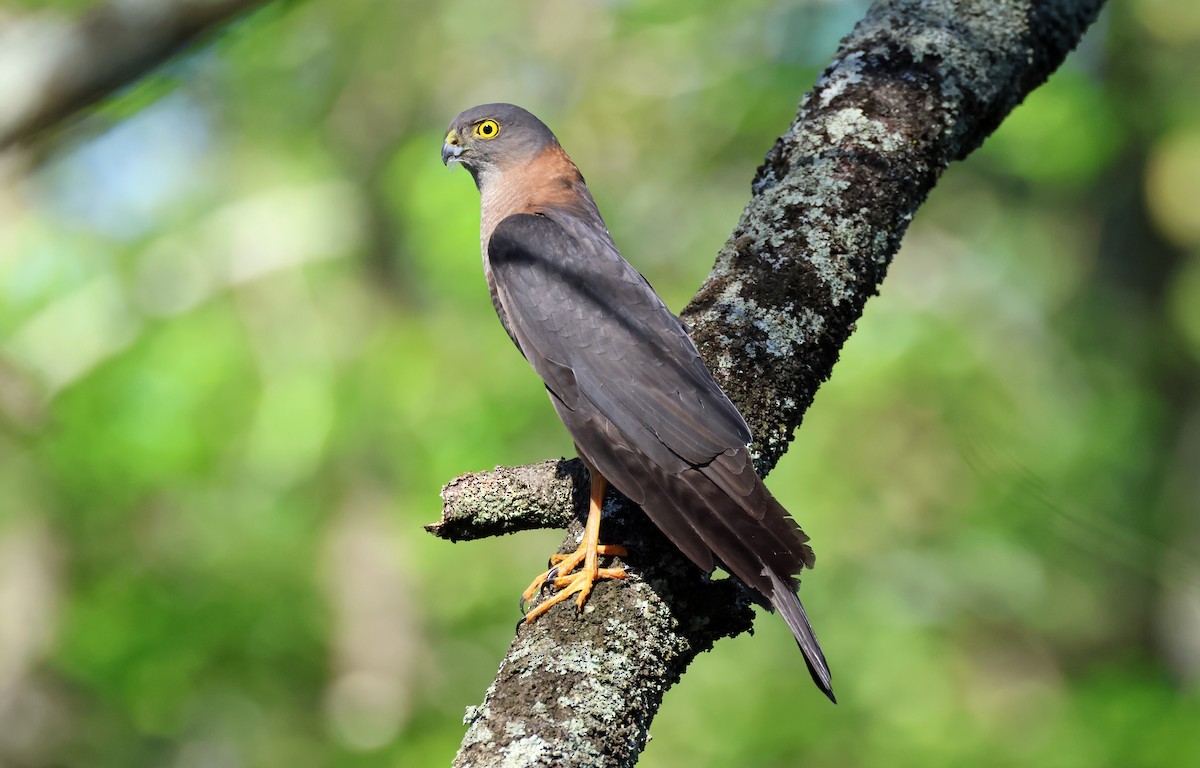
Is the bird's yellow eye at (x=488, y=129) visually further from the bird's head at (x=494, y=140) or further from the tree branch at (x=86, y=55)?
the tree branch at (x=86, y=55)

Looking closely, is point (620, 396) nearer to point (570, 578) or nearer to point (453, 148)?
point (570, 578)

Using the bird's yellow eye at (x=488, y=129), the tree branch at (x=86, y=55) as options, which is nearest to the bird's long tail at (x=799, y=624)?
the tree branch at (x=86, y=55)

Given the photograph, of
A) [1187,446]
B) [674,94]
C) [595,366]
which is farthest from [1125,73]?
[595,366]

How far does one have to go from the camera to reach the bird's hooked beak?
169 inches

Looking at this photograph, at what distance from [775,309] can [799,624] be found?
830mm

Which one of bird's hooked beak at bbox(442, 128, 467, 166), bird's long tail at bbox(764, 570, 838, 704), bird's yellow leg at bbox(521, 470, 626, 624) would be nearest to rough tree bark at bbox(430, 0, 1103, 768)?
bird's yellow leg at bbox(521, 470, 626, 624)

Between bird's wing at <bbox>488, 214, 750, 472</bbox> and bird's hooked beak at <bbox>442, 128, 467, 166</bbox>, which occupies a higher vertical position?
bird's hooked beak at <bbox>442, 128, 467, 166</bbox>

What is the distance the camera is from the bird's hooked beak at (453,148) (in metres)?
4.30

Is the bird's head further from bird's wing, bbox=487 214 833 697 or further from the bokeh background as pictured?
the bokeh background

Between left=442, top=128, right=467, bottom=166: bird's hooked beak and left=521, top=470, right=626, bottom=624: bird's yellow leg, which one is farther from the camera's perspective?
left=442, top=128, right=467, bottom=166: bird's hooked beak

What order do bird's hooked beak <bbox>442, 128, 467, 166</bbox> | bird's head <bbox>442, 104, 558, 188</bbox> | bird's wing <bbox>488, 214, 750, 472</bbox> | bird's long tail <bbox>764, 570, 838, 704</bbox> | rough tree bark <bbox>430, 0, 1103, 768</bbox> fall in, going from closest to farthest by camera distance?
rough tree bark <bbox>430, 0, 1103, 768</bbox> < bird's long tail <bbox>764, 570, 838, 704</bbox> < bird's wing <bbox>488, 214, 750, 472</bbox> < bird's head <bbox>442, 104, 558, 188</bbox> < bird's hooked beak <bbox>442, 128, 467, 166</bbox>

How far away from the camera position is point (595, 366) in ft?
9.77

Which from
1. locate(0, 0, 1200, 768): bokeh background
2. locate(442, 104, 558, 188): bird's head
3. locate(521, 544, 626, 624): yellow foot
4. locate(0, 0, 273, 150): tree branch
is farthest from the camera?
locate(0, 0, 1200, 768): bokeh background

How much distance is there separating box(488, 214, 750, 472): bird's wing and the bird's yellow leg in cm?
20
